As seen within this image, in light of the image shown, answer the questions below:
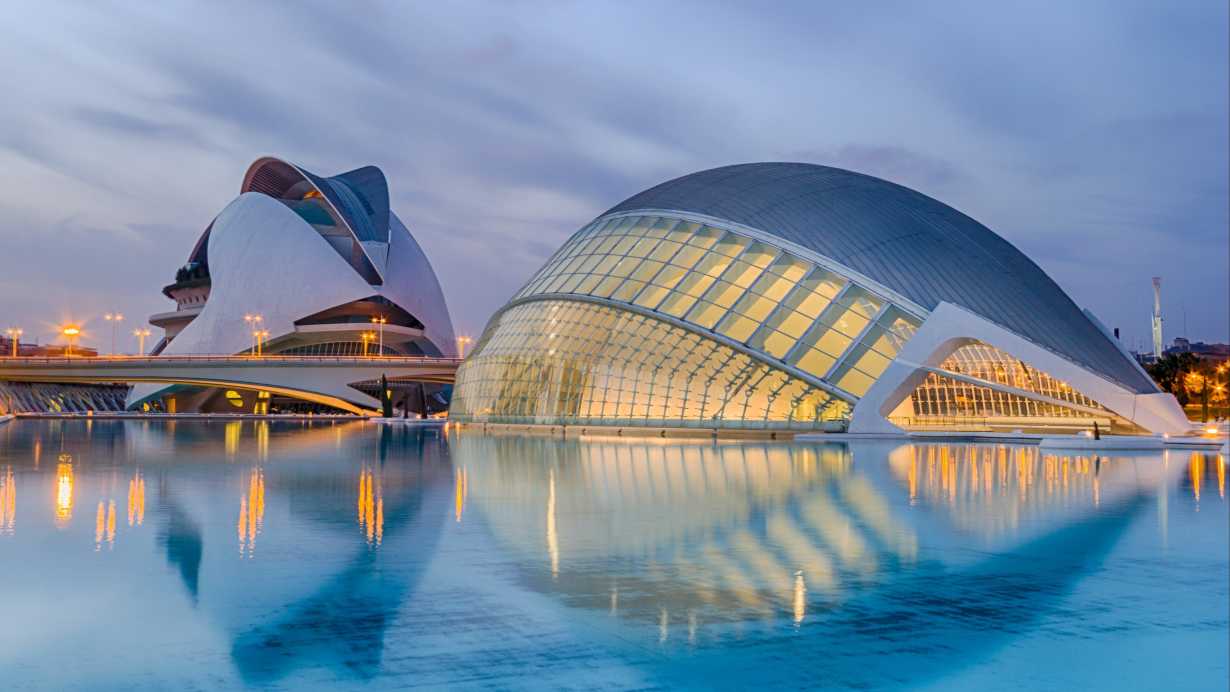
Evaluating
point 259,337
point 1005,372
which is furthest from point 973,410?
point 259,337

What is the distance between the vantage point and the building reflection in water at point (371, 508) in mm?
11234

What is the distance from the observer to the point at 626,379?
39062mm

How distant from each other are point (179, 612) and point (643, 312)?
31.8m

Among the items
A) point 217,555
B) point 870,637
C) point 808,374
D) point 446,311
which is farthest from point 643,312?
point 446,311

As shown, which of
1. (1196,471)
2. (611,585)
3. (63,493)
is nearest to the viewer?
(611,585)

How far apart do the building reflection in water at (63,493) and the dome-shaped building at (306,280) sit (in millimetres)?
63394

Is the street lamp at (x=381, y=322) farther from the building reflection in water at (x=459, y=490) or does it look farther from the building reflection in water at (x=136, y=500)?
the building reflection in water at (x=136, y=500)

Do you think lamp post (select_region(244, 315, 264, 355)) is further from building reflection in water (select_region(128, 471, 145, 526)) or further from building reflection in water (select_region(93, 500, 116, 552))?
building reflection in water (select_region(93, 500, 116, 552))

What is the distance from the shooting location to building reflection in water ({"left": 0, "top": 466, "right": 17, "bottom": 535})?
11820 mm

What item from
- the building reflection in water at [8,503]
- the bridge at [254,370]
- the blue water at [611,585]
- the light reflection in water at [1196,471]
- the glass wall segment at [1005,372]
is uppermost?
the bridge at [254,370]

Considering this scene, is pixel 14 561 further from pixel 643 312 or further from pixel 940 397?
pixel 940 397

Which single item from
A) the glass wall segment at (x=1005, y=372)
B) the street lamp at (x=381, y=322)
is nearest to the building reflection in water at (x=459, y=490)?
the glass wall segment at (x=1005, y=372)

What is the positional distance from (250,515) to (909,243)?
29758mm

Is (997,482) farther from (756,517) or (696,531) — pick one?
(696,531)
